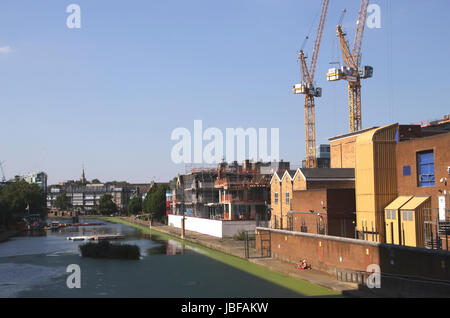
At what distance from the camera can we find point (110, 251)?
5453 cm

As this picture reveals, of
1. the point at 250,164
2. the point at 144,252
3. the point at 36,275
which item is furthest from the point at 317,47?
the point at 36,275

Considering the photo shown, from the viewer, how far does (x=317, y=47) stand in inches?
3903

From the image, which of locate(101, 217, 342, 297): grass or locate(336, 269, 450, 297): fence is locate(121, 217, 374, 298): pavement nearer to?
locate(101, 217, 342, 297): grass

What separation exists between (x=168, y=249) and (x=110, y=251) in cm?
903

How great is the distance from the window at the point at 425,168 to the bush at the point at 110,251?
32.7 meters

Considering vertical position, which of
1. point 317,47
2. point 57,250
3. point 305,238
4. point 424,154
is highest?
point 317,47

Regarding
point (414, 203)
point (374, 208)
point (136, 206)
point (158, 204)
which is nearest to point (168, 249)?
point (374, 208)

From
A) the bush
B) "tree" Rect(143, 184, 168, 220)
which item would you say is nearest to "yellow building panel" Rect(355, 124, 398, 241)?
the bush

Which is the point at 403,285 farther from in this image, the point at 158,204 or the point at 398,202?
the point at 158,204

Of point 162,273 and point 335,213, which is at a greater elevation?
point 335,213

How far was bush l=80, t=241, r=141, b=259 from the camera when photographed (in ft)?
174
